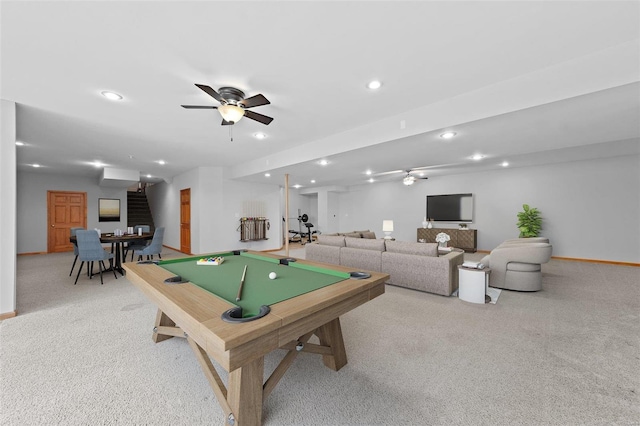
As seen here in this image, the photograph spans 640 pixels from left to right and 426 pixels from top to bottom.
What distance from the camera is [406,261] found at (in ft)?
13.1

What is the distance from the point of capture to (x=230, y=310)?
126 cm

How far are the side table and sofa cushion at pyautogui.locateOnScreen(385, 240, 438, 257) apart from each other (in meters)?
0.48

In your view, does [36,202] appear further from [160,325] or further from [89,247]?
[160,325]

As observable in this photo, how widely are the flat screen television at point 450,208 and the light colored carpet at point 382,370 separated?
484 centimetres

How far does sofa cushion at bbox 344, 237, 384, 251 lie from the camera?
4402 millimetres

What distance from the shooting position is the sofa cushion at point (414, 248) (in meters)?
3.90

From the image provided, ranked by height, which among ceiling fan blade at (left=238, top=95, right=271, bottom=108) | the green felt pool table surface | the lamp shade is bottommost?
the green felt pool table surface

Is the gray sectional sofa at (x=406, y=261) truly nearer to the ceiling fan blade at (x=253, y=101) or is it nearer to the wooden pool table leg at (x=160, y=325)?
the wooden pool table leg at (x=160, y=325)

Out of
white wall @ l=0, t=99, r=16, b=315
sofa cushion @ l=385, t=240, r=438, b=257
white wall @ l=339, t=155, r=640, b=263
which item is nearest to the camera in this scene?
white wall @ l=0, t=99, r=16, b=315

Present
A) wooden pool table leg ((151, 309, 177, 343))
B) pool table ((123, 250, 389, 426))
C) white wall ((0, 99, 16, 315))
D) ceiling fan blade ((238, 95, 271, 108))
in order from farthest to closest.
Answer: white wall ((0, 99, 16, 315)) → ceiling fan blade ((238, 95, 271, 108)) → wooden pool table leg ((151, 309, 177, 343)) → pool table ((123, 250, 389, 426))

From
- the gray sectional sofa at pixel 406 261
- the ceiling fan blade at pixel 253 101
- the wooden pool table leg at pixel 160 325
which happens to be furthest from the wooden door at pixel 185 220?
the ceiling fan blade at pixel 253 101

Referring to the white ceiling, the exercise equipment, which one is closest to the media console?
the white ceiling

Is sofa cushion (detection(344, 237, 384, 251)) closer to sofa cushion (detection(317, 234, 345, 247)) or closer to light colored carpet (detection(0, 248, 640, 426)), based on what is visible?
sofa cushion (detection(317, 234, 345, 247))

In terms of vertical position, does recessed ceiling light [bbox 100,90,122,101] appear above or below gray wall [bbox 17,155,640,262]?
above
